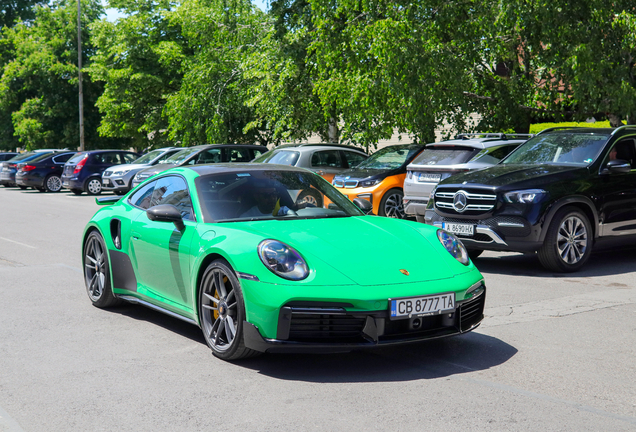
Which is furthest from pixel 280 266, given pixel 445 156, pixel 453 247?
pixel 445 156

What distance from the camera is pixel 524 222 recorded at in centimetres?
870

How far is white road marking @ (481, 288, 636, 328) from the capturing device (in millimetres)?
6414

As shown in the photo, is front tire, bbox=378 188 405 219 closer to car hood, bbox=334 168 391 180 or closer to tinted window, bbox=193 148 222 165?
car hood, bbox=334 168 391 180

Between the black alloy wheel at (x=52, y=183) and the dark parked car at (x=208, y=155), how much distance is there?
9031mm

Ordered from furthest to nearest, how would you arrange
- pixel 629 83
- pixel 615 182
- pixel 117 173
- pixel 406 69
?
pixel 117 173 < pixel 406 69 < pixel 629 83 < pixel 615 182

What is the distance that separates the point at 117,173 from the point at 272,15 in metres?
7.18

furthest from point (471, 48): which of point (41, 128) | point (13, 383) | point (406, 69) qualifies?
point (41, 128)

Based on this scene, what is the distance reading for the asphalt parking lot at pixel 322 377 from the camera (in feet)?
12.9

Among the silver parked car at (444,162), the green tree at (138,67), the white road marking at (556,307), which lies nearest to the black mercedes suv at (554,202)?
the white road marking at (556,307)

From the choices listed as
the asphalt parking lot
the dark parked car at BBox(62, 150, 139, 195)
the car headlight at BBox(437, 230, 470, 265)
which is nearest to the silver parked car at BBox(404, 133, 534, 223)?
the asphalt parking lot

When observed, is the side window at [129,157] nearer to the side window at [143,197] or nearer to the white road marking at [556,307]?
the side window at [143,197]

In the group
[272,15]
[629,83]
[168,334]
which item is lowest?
[168,334]

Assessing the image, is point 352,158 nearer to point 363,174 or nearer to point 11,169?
point 363,174

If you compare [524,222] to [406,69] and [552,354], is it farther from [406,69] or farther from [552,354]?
[406,69]
